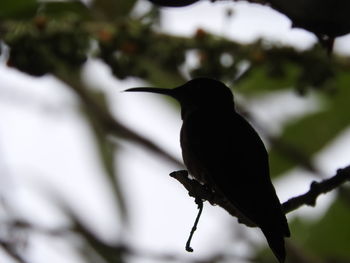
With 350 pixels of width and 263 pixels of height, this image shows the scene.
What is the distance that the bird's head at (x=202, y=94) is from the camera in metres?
2.69

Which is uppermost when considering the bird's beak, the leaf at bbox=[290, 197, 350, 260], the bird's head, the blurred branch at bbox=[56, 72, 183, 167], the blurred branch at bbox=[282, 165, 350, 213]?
the blurred branch at bbox=[282, 165, 350, 213]

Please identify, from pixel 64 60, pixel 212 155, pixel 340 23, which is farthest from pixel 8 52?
pixel 340 23

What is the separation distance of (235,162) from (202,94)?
0.56m

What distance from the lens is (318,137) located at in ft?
14.5

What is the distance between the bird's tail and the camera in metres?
1.77

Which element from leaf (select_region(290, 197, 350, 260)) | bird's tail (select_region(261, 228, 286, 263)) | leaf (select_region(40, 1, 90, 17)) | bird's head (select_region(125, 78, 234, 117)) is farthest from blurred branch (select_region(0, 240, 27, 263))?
leaf (select_region(290, 197, 350, 260))

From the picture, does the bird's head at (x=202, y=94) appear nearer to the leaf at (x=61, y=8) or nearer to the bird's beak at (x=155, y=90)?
the bird's beak at (x=155, y=90)

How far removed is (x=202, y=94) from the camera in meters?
2.77

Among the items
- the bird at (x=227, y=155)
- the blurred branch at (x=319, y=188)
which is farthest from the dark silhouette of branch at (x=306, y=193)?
the bird at (x=227, y=155)

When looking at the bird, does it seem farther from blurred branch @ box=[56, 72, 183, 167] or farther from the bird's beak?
blurred branch @ box=[56, 72, 183, 167]

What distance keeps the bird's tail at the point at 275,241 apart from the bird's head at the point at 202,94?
0.92 metres

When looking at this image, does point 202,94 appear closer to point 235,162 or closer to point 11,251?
point 235,162

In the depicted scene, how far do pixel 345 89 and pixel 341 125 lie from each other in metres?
0.23

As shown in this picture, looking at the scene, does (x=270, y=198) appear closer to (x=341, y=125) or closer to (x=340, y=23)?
(x=340, y=23)
